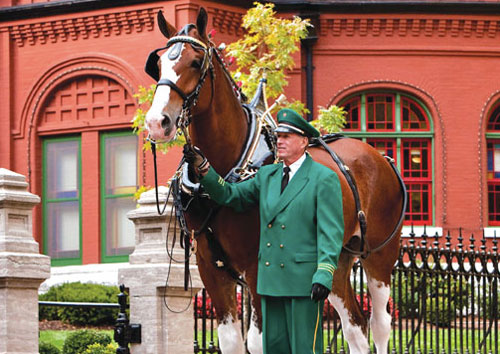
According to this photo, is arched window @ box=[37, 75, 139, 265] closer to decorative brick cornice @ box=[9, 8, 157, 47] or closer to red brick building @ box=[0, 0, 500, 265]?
red brick building @ box=[0, 0, 500, 265]

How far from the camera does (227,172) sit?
23.9ft

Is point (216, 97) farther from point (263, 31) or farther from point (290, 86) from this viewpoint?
point (290, 86)

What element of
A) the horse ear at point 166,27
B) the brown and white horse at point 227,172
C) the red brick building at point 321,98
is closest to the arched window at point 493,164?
the red brick building at point 321,98

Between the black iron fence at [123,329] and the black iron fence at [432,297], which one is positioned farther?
the black iron fence at [432,297]

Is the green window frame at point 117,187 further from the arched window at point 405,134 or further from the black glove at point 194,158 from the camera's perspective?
the black glove at point 194,158

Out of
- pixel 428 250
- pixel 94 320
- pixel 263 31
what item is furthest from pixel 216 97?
pixel 263 31

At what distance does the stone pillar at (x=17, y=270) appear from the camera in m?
9.09

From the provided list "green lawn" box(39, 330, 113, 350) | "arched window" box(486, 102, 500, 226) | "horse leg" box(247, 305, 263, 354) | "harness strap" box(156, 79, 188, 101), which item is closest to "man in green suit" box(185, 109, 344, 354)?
"harness strap" box(156, 79, 188, 101)

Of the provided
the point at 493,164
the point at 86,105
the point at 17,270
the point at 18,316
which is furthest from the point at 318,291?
the point at 493,164

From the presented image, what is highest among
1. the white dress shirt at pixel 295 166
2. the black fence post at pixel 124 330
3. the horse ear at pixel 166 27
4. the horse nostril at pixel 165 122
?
the horse ear at pixel 166 27

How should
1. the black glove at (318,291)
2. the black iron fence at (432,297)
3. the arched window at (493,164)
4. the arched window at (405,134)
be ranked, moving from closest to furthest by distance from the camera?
the black glove at (318,291) → the black iron fence at (432,297) → the arched window at (405,134) → the arched window at (493,164)

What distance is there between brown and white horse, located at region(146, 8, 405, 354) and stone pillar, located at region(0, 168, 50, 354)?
2506mm

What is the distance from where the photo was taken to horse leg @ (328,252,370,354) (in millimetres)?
7812

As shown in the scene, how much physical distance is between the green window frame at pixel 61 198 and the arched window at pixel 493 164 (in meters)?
9.31
